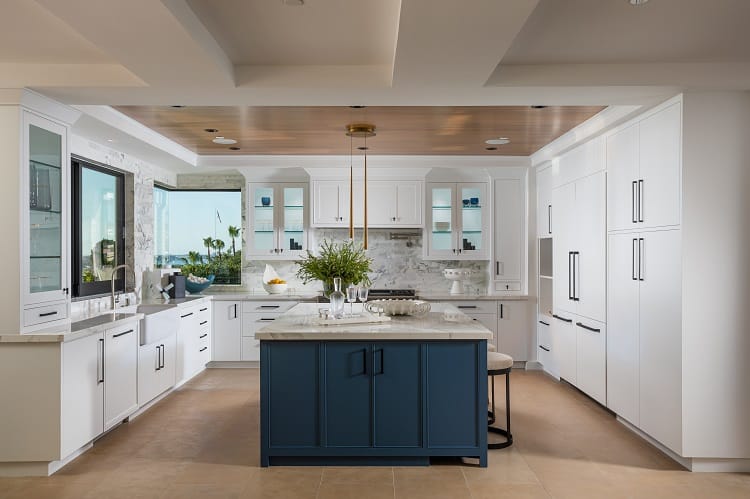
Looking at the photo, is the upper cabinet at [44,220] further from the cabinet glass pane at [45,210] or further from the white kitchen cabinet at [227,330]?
the white kitchen cabinet at [227,330]

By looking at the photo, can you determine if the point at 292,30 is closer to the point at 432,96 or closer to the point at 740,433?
the point at 432,96

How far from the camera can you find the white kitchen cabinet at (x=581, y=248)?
203 inches


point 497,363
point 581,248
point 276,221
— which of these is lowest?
point 497,363

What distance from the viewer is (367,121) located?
200 inches

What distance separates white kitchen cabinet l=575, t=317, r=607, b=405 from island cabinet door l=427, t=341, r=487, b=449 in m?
1.76

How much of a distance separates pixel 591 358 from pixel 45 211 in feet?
14.6

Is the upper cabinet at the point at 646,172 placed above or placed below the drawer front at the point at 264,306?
above

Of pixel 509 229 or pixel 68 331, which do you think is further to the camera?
pixel 509 229

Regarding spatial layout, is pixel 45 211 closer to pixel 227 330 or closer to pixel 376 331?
pixel 376 331

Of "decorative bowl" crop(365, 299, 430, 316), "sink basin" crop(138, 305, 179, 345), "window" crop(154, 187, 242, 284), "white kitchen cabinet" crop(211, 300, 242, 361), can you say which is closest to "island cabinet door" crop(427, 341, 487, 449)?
"decorative bowl" crop(365, 299, 430, 316)

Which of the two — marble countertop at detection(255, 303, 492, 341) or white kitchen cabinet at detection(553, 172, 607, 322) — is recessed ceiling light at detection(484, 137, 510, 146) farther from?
marble countertop at detection(255, 303, 492, 341)

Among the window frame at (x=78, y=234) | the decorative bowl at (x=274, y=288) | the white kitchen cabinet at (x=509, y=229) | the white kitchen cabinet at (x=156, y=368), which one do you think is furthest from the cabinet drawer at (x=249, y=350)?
the white kitchen cabinet at (x=509, y=229)

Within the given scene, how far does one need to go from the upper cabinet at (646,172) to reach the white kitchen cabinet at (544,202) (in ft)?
5.43

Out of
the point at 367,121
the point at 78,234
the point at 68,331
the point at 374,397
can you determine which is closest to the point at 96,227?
the point at 78,234
